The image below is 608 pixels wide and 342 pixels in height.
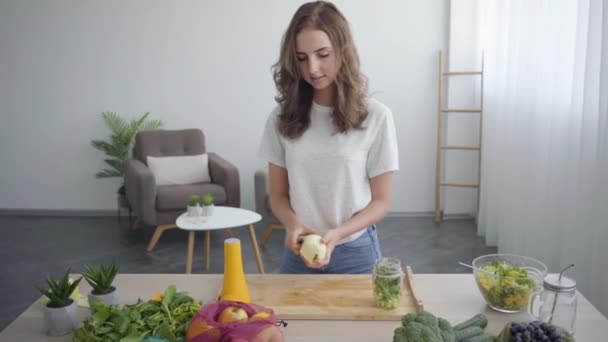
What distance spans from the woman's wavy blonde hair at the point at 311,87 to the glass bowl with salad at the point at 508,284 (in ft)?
1.85

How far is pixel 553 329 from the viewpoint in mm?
1044

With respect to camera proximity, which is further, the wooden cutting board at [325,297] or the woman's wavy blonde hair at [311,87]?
the woman's wavy blonde hair at [311,87]

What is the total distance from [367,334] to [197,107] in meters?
4.44

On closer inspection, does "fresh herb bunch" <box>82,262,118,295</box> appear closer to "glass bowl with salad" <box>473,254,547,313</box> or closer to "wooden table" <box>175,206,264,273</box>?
"glass bowl with salad" <box>473,254,547,313</box>

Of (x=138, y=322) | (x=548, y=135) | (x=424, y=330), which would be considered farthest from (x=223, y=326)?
(x=548, y=135)

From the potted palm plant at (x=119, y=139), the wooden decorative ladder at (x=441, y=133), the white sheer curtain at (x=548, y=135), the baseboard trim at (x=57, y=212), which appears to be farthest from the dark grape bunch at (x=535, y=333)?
the baseboard trim at (x=57, y=212)

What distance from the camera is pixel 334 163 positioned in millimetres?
1626

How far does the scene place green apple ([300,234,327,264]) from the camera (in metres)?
1.46

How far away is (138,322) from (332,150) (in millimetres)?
748

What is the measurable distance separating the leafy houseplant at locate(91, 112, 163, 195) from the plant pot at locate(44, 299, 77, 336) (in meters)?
4.20

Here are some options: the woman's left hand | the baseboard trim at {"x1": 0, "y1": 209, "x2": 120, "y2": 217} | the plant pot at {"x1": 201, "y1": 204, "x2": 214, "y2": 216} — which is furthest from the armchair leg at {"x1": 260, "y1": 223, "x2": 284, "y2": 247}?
the woman's left hand

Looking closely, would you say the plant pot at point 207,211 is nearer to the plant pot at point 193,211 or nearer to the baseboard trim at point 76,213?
the plant pot at point 193,211

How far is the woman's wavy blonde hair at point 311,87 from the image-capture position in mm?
1503

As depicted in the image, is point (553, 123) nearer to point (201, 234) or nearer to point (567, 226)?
point (567, 226)
